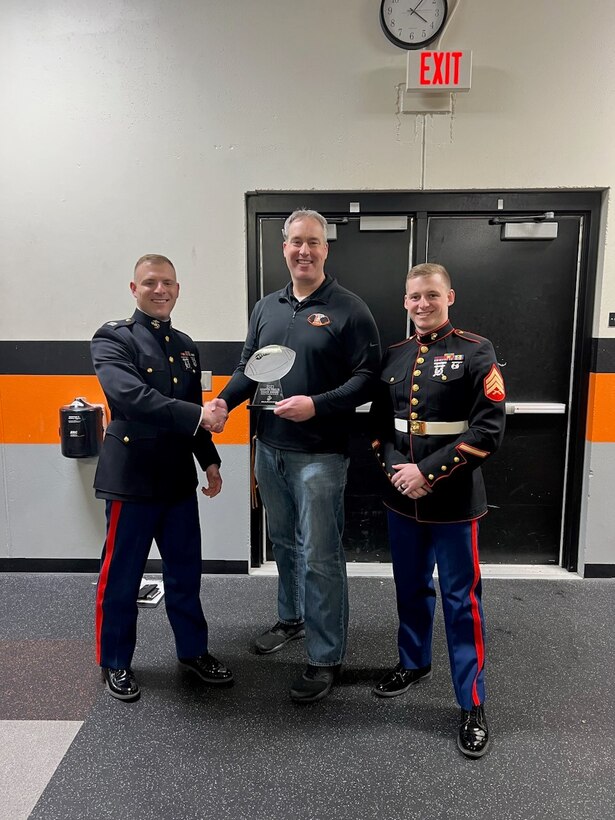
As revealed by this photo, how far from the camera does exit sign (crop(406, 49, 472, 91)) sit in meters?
2.54

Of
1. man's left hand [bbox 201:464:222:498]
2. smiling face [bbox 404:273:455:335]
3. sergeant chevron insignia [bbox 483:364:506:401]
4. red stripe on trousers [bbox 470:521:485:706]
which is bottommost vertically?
red stripe on trousers [bbox 470:521:485:706]

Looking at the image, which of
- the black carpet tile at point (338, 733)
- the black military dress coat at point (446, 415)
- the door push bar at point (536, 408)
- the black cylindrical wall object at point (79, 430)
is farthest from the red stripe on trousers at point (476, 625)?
the black cylindrical wall object at point (79, 430)

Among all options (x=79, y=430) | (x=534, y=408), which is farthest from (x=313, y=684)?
(x=534, y=408)

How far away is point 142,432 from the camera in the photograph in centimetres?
187

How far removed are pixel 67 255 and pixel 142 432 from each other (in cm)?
151

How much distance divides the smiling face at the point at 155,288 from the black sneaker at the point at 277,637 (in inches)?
55.3

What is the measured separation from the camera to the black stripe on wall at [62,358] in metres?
2.90

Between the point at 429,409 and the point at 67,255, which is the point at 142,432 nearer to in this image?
the point at 429,409

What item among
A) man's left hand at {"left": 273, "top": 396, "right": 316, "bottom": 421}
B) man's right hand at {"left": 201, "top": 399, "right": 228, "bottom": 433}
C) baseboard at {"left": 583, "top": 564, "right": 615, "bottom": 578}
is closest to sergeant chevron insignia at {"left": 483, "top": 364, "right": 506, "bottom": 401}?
man's left hand at {"left": 273, "top": 396, "right": 316, "bottom": 421}

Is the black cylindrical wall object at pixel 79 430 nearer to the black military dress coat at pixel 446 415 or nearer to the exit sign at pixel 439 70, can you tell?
the black military dress coat at pixel 446 415

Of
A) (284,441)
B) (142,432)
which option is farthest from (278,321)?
(142,432)

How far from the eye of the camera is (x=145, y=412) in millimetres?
1767

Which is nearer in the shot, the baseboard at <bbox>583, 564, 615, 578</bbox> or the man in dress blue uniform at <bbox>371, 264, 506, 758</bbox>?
the man in dress blue uniform at <bbox>371, 264, 506, 758</bbox>

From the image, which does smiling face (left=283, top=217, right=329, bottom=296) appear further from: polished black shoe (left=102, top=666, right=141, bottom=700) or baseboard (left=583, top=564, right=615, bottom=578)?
baseboard (left=583, top=564, right=615, bottom=578)
